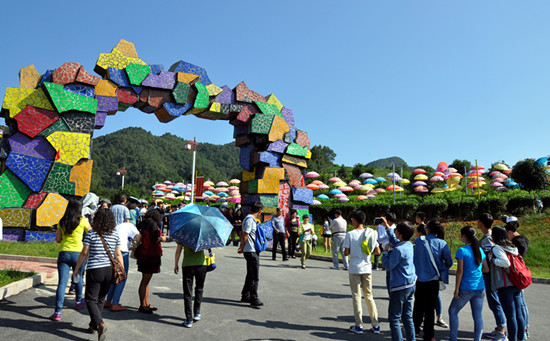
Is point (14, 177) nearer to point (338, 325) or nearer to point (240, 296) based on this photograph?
point (240, 296)

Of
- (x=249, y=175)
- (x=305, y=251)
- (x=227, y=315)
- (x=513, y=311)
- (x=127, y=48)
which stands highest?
(x=127, y=48)

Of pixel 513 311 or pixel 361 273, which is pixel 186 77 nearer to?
pixel 361 273

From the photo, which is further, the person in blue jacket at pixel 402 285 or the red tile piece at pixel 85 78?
the red tile piece at pixel 85 78

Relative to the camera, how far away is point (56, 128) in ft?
40.8

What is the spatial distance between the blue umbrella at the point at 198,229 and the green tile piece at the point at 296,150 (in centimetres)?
1072

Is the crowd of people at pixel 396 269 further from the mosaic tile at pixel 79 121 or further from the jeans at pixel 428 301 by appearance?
the mosaic tile at pixel 79 121

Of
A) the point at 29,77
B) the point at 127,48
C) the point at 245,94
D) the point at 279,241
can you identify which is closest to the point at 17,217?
the point at 29,77

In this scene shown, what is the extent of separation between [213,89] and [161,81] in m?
2.01

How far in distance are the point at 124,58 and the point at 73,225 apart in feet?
33.6

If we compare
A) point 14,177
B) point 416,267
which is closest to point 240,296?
point 416,267

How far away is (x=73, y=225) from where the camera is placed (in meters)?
5.12

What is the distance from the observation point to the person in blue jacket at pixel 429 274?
486 cm

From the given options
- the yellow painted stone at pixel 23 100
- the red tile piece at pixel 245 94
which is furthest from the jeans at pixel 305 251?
the yellow painted stone at pixel 23 100

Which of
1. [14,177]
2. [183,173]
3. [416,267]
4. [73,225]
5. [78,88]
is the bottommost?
[416,267]
